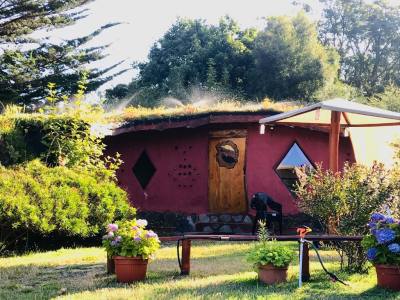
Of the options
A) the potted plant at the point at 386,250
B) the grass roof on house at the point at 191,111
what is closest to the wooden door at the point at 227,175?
the grass roof on house at the point at 191,111

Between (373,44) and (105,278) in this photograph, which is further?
(373,44)

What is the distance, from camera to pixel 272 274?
571 centimetres

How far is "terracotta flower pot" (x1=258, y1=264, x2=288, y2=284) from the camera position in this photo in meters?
5.71

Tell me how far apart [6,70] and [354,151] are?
1452cm

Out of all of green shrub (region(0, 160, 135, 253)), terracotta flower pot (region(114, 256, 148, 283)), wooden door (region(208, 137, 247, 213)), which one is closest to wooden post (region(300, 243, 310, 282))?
terracotta flower pot (region(114, 256, 148, 283))

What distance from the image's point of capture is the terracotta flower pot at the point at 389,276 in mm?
5355

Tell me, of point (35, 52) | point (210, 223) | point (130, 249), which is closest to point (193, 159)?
point (210, 223)

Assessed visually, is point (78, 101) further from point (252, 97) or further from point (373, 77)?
point (373, 77)

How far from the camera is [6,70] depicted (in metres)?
21.5

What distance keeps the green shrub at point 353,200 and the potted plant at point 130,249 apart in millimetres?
2222

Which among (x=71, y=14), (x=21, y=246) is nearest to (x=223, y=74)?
(x=71, y=14)

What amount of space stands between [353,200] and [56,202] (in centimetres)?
527

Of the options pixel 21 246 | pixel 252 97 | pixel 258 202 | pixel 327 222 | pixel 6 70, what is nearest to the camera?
pixel 327 222

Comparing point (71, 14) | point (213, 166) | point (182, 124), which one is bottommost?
point (213, 166)
